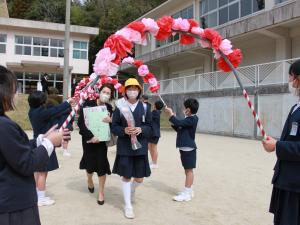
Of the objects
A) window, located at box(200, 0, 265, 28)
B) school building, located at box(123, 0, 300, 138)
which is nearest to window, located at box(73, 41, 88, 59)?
school building, located at box(123, 0, 300, 138)

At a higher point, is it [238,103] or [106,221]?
[238,103]

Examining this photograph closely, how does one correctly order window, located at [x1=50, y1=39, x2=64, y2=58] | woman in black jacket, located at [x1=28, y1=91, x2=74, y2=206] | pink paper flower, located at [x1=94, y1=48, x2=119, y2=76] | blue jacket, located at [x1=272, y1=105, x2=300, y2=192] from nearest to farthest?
1. blue jacket, located at [x1=272, y1=105, x2=300, y2=192]
2. pink paper flower, located at [x1=94, y1=48, x2=119, y2=76]
3. woman in black jacket, located at [x1=28, y1=91, x2=74, y2=206]
4. window, located at [x1=50, y1=39, x2=64, y2=58]

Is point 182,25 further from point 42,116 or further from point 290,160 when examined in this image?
point 290,160

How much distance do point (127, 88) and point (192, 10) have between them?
21.6 meters

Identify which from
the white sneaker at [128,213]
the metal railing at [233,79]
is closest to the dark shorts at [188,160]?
the white sneaker at [128,213]

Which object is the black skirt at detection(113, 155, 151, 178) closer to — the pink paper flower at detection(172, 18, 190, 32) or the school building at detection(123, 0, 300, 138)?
the pink paper flower at detection(172, 18, 190, 32)

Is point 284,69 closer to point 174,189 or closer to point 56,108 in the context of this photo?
point 174,189

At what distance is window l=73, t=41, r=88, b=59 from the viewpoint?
3218 cm

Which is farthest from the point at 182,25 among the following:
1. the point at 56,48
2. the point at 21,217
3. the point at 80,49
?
the point at 56,48

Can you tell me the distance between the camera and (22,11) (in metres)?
46.5

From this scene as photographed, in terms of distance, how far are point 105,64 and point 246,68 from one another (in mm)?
13528

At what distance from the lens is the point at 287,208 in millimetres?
3178

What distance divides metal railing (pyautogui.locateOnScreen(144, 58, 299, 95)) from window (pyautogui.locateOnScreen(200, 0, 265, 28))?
140 inches

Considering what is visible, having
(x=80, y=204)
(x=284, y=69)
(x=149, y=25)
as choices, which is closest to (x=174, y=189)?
(x=80, y=204)
